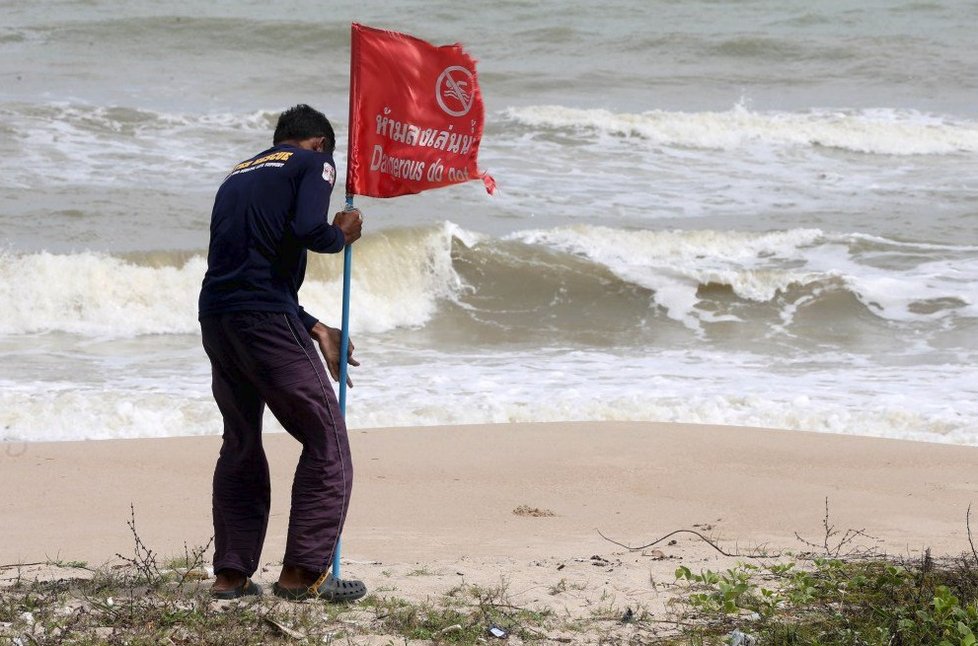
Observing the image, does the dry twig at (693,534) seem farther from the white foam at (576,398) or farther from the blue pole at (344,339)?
the white foam at (576,398)

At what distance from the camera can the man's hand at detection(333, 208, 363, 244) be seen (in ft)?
13.5

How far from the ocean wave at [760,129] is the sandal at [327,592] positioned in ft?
60.1

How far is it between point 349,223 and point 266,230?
304 mm

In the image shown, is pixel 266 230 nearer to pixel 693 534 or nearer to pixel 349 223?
pixel 349 223

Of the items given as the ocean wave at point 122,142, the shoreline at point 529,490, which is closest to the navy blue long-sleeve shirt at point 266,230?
the shoreline at point 529,490

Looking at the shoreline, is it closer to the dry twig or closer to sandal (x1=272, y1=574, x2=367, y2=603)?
the dry twig

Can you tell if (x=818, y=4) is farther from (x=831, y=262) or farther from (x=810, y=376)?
Answer: (x=810, y=376)

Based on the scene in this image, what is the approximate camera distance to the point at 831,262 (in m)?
14.2

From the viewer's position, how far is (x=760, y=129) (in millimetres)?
23406

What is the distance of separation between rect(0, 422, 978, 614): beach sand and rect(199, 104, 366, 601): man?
16.4 inches

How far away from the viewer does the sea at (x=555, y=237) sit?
921 centimetres

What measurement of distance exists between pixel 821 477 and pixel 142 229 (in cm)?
943

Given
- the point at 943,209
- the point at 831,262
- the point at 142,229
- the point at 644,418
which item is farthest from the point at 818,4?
the point at 644,418

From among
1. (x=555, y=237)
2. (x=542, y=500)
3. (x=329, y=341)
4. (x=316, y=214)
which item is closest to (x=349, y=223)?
(x=316, y=214)
